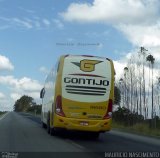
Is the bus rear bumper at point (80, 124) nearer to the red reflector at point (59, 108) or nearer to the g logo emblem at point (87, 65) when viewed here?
the red reflector at point (59, 108)

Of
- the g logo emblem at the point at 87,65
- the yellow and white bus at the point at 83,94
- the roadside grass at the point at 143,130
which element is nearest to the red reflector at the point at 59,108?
the yellow and white bus at the point at 83,94

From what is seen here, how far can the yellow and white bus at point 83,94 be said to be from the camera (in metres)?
22.2

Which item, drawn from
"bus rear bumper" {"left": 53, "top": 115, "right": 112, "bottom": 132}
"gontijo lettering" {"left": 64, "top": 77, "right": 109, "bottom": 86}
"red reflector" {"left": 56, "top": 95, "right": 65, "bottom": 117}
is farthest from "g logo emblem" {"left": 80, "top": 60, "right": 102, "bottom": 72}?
"bus rear bumper" {"left": 53, "top": 115, "right": 112, "bottom": 132}

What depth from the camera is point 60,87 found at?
22.3m

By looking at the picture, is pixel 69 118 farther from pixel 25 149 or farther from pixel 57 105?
pixel 25 149

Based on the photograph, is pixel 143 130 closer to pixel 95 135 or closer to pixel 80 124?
pixel 95 135

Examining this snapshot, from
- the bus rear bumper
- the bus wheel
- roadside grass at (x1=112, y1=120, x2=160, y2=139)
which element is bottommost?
roadside grass at (x1=112, y1=120, x2=160, y2=139)

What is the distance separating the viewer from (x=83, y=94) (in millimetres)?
22391

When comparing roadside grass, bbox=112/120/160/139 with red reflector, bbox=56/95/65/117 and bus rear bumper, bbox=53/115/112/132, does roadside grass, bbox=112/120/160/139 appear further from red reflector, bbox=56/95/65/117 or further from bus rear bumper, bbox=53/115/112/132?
red reflector, bbox=56/95/65/117

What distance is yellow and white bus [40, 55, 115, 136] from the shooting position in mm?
22156

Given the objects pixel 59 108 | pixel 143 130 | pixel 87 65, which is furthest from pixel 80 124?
pixel 143 130

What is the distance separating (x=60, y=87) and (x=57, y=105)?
0.84 m

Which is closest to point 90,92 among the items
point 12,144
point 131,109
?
point 12,144

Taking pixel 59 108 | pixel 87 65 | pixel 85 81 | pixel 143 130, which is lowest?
pixel 143 130
